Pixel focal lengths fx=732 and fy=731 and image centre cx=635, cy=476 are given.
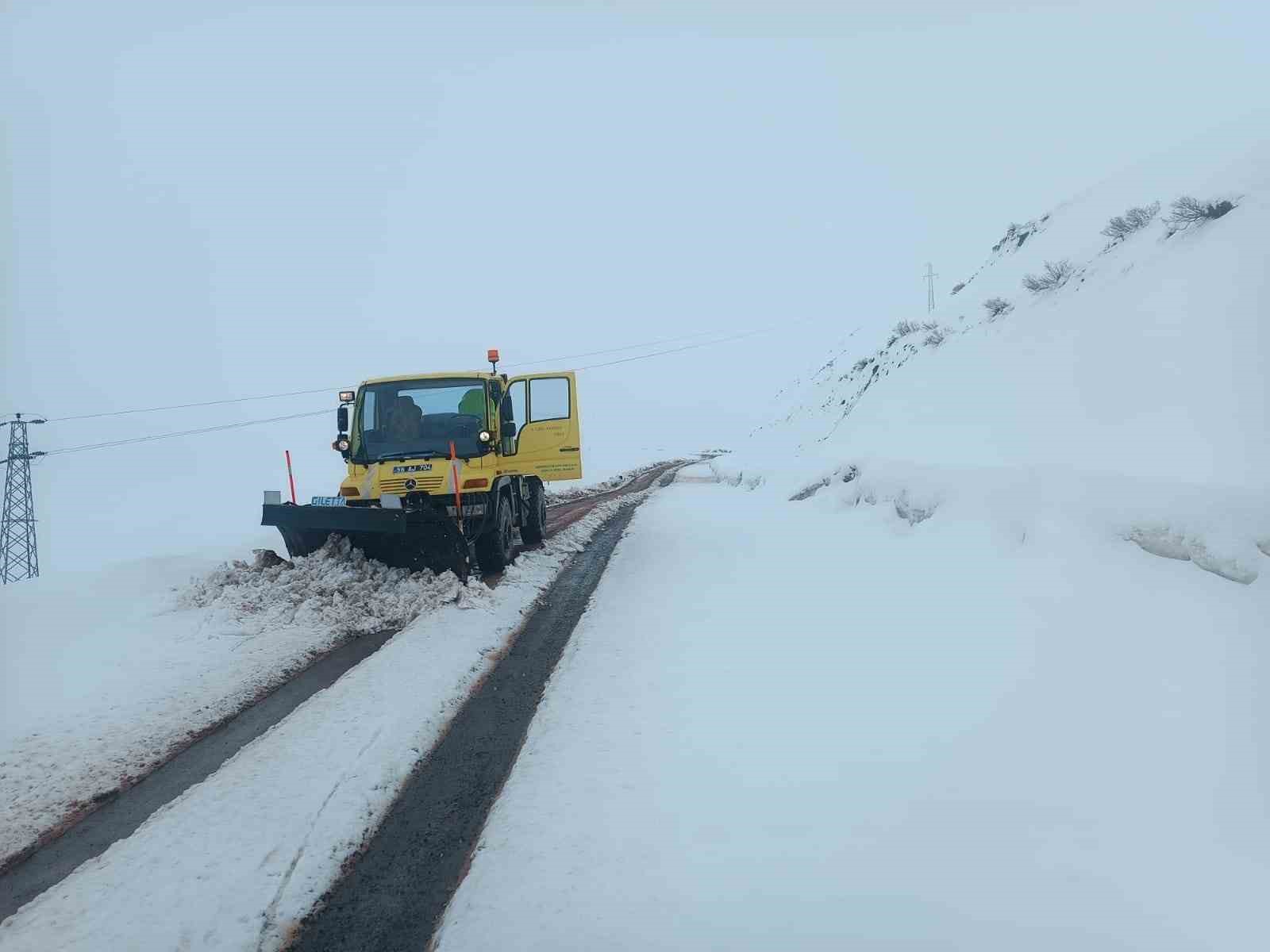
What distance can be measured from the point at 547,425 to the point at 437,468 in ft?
8.68

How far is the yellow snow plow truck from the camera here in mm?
8172

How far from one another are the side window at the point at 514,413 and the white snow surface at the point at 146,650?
105 inches

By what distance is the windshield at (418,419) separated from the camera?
31.1 feet

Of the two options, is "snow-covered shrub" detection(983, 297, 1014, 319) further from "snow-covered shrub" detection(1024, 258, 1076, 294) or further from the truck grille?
the truck grille

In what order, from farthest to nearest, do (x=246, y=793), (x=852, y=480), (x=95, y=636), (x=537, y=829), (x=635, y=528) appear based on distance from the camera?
(x=635, y=528), (x=852, y=480), (x=95, y=636), (x=246, y=793), (x=537, y=829)

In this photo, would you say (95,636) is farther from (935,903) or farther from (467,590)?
(935,903)

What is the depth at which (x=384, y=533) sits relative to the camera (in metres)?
8.02

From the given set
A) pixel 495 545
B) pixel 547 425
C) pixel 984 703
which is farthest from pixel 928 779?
pixel 547 425

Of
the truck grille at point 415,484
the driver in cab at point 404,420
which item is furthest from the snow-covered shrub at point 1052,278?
the driver in cab at point 404,420

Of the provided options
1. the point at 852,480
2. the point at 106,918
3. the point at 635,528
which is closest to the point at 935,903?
the point at 106,918

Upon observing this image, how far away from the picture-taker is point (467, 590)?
7.98 m

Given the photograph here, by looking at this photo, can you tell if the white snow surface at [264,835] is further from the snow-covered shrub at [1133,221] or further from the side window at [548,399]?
the snow-covered shrub at [1133,221]

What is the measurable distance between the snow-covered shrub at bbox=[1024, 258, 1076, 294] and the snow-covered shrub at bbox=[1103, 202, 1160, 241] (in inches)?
26.0

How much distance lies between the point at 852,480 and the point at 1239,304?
4.74 m
